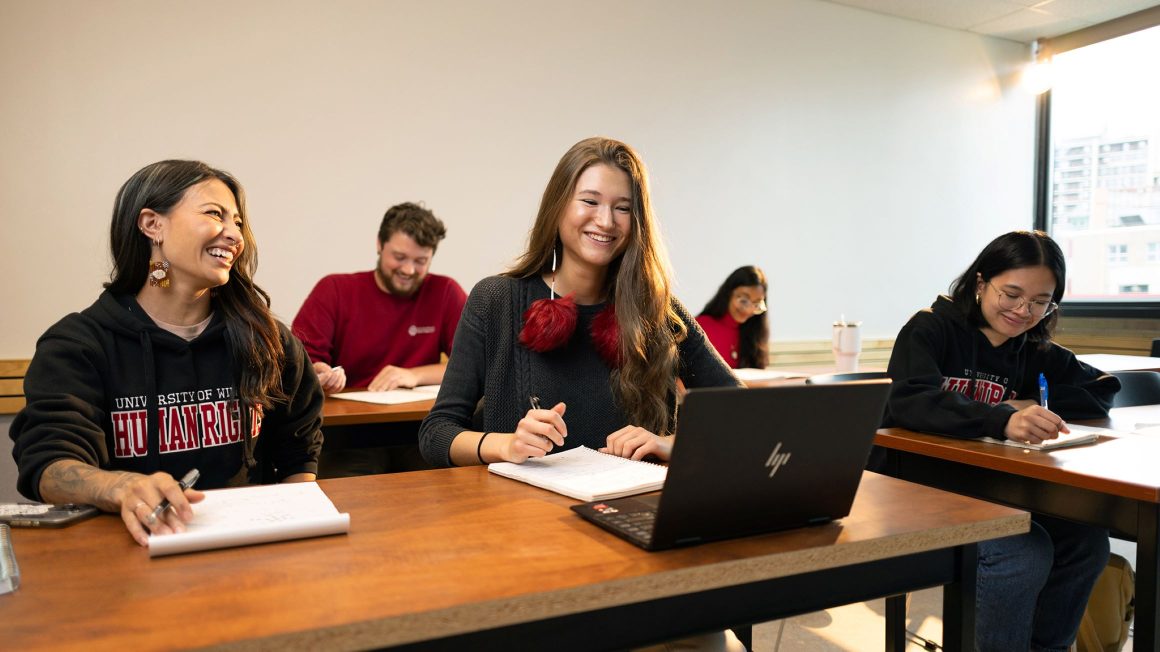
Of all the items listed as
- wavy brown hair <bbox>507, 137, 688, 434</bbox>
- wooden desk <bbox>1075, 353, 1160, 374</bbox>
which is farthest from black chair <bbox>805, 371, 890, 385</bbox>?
wooden desk <bbox>1075, 353, 1160, 374</bbox>

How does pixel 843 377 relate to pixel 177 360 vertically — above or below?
below

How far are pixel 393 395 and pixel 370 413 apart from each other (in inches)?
15.2

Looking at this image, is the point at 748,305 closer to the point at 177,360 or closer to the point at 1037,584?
the point at 1037,584

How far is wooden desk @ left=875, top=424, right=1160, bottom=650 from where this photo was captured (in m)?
1.38

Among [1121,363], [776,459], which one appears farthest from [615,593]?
[1121,363]

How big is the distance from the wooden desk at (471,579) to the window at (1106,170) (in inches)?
206

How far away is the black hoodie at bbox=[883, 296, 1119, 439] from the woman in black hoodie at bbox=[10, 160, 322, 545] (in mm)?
1448

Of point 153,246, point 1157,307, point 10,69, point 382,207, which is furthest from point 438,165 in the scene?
point 1157,307

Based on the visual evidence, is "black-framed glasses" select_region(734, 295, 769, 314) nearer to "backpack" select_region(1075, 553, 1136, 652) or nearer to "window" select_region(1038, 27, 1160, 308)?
"backpack" select_region(1075, 553, 1136, 652)

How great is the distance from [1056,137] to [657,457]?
5.84m

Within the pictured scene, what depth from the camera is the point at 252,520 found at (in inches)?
40.1

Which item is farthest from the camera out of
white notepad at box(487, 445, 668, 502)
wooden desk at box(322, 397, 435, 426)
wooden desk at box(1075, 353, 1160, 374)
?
wooden desk at box(1075, 353, 1160, 374)

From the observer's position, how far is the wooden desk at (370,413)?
224cm

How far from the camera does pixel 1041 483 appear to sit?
5.14 ft
